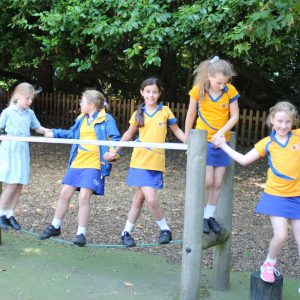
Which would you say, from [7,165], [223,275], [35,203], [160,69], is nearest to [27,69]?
[160,69]

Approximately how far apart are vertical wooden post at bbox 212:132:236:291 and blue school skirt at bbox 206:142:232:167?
0.11 metres

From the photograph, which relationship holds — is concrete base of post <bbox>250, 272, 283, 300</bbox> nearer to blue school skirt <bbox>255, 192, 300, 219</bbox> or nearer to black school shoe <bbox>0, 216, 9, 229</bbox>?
blue school skirt <bbox>255, 192, 300, 219</bbox>

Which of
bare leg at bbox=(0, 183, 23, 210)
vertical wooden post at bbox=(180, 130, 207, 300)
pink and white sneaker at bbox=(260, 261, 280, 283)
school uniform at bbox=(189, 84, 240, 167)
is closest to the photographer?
vertical wooden post at bbox=(180, 130, 207, 300)

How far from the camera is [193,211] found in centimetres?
319

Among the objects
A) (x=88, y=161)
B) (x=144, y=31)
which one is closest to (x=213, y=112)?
(x=88, y=161)

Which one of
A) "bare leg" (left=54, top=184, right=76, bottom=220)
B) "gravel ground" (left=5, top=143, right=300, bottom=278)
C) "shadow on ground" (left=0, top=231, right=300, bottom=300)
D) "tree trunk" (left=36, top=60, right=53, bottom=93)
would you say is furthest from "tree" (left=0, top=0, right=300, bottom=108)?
"tree trunk" (left=36, top=60, right=53, bottom=93)

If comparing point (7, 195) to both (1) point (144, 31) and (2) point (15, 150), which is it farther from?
(1) point (144, 31)

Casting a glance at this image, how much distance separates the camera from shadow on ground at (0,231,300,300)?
148 inches

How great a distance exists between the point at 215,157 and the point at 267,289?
0.99 metres

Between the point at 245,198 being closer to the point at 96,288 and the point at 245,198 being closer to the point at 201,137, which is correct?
the point at 96,288

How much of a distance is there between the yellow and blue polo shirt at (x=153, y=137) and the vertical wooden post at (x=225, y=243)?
51 centimetres

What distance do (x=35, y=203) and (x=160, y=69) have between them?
24.0 feet

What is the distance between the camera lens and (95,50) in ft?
26.5

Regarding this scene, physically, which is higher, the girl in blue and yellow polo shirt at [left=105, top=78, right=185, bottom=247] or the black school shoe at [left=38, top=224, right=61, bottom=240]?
the girl in blue and yellow polo shirt at [left=105, top=78, right=185, bottom=247]
